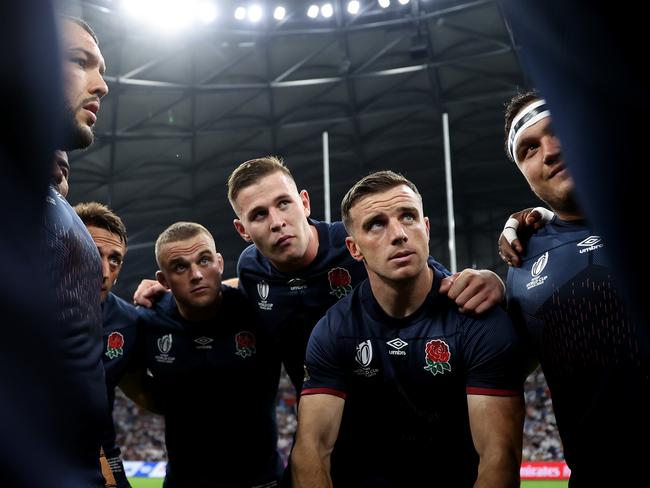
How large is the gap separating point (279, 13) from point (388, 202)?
37.6 feet

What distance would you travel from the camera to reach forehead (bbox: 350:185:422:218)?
258 cm

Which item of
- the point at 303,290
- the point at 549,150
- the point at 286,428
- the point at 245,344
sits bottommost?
the point at 286,428

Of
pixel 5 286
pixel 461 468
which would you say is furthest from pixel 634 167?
pixel 461 468

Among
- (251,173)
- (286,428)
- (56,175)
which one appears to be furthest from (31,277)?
(286,428)

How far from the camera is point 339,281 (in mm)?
3143

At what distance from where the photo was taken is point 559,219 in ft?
7.29

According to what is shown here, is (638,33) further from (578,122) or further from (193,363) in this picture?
(193,363)

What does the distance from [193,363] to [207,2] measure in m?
11.1

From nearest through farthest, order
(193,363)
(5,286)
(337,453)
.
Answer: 1. (5,286)
2. (337,453)
3. (193,363)

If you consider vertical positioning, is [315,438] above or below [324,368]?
below

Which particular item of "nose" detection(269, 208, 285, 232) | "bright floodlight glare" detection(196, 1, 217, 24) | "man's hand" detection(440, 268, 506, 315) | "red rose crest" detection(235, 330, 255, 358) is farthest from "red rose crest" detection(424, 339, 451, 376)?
"bright floodlight glare" detection(196, 1, 217, 24)

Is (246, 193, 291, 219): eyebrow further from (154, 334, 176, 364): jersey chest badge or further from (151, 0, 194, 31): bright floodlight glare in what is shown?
(151, 0, 194, 31): bright floodlight glare

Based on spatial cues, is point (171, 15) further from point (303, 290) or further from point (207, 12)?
point (303, 290)

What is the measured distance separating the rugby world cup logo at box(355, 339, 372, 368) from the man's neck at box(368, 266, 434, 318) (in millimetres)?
160
